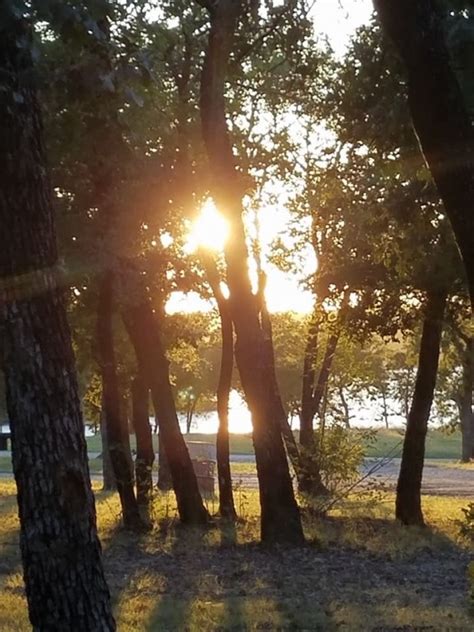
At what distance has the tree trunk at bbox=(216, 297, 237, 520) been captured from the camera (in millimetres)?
19516

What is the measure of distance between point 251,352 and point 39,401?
9.99 metres

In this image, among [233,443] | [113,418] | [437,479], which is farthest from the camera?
[233,443]

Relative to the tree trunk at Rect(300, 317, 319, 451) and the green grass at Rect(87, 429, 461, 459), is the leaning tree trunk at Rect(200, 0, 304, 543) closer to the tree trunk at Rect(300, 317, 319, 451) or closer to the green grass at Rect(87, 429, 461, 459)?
the tree trunk at Rect(300, 317, 319, 451)

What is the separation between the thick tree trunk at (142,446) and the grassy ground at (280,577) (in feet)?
2.48

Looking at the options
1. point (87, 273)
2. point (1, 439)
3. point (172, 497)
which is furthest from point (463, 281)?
point (1, 439)

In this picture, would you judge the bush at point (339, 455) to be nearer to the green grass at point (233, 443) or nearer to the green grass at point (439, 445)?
the green grass at point (439, 445)

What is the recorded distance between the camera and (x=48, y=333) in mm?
5363

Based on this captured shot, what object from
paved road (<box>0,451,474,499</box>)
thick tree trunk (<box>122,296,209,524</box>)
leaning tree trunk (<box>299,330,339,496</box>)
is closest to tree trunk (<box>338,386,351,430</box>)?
leaning tree trunk (<box>299,330,339,496</box>)

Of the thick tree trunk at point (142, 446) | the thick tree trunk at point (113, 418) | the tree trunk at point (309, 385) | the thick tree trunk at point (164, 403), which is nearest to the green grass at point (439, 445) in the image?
the tree trunk at point (309, 385)

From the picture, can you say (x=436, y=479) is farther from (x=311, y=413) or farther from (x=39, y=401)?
(x=39, y=401)

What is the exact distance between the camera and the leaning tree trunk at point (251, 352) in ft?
49.0

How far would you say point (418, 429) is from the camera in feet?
61.3

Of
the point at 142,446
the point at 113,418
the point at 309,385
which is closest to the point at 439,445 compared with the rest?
the point at 309,385

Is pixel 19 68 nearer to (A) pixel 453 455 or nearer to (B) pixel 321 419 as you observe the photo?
(B) pixel 321 419
